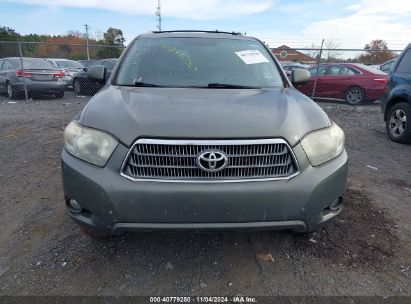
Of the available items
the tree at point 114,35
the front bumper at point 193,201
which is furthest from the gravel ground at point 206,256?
the tree at point 114,35

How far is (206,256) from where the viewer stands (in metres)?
2.85

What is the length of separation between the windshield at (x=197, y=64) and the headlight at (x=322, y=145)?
94cm

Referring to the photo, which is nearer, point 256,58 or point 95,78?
point 256,58

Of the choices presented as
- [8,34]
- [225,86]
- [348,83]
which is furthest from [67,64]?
[8,34]

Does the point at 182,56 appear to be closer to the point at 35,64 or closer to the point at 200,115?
the point at 200,115

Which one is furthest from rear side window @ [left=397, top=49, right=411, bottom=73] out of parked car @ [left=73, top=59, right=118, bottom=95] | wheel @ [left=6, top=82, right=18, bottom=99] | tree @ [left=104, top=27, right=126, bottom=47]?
tree @ [left=104, top=27, right=126, bottom=47]

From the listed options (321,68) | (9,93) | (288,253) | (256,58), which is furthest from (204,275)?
(9,93)

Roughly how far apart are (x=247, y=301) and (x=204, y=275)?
39 cm

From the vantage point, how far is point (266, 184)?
2258 mm

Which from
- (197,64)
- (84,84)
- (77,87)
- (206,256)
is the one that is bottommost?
(77,87)

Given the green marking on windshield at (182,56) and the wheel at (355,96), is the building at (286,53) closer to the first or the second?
the wheel at (355,96)

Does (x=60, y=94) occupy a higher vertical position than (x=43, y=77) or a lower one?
lower

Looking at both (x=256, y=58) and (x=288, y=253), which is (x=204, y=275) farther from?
(x=256, y=58)

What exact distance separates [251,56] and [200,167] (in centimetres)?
188
